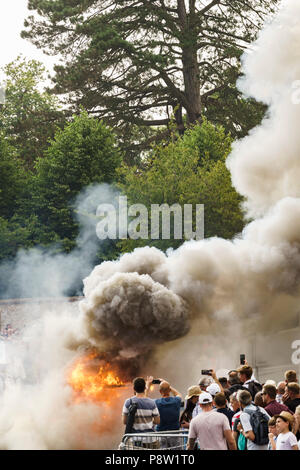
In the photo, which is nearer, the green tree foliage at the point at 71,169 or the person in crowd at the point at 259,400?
the person in crowd at the point at 259,400

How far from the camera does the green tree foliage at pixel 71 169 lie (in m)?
37.3

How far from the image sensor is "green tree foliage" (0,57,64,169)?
41.3 meters

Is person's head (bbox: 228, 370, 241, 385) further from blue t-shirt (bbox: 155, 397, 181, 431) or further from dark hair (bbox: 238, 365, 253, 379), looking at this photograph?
blue t-shirt (bbox: 155, 397, 181, 431)

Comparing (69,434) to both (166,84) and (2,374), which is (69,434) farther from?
(166,84)

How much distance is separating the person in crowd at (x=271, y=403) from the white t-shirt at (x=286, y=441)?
1.13 meters

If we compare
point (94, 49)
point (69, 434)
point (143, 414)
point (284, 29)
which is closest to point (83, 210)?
point (94, 49)

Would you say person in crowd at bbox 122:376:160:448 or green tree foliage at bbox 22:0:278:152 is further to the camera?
green tree foliage at bbox 22:0:278:152

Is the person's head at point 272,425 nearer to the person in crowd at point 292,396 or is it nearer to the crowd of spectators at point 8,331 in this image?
the person in crowd at point 292,396

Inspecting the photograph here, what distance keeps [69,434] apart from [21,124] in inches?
1114

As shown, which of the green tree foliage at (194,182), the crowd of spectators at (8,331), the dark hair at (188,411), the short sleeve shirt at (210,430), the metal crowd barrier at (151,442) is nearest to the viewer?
the short sleeve shirt at (210,430)

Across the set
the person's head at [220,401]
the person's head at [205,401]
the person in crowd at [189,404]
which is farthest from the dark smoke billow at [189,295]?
the person's head at [205,401]

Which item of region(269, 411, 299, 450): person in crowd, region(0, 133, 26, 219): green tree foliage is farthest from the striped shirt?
region(0, 133, 26, 219): green tree foliage

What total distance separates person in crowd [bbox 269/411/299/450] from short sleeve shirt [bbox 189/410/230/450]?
2.08ft

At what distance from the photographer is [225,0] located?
4006 centimetres
